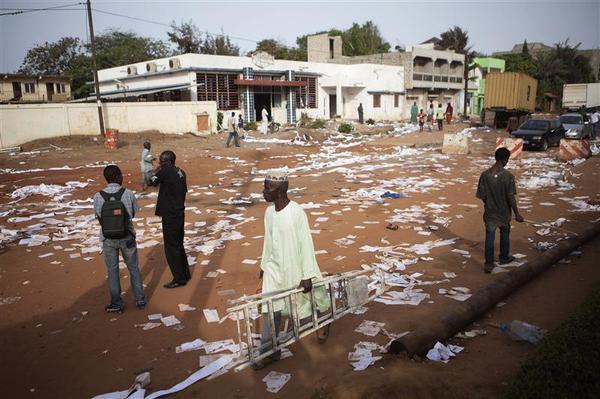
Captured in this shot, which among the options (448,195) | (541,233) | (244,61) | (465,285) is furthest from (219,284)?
(244,61)

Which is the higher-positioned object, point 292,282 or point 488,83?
point 488,83

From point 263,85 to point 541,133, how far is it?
683 inches

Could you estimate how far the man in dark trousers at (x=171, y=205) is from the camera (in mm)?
5352

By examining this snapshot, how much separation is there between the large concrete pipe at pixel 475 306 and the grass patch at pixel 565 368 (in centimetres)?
103

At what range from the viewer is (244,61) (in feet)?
95.9

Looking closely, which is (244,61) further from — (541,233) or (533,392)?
(533,392)

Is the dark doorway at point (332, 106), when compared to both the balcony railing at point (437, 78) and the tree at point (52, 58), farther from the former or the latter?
the tree at point (52, 58)

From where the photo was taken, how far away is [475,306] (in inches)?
173

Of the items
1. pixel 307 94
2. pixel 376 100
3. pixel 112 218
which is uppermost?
pixel 307 94

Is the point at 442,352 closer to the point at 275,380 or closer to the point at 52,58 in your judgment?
the point at 275,380

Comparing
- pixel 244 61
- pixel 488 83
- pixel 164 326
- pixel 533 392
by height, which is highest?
pixel 244 61

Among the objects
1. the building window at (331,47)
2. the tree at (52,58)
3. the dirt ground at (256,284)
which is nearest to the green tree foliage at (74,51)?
the tree at (52,58)

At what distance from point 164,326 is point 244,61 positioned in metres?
26.8

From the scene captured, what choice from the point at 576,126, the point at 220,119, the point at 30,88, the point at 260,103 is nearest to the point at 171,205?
the point at 576,126
